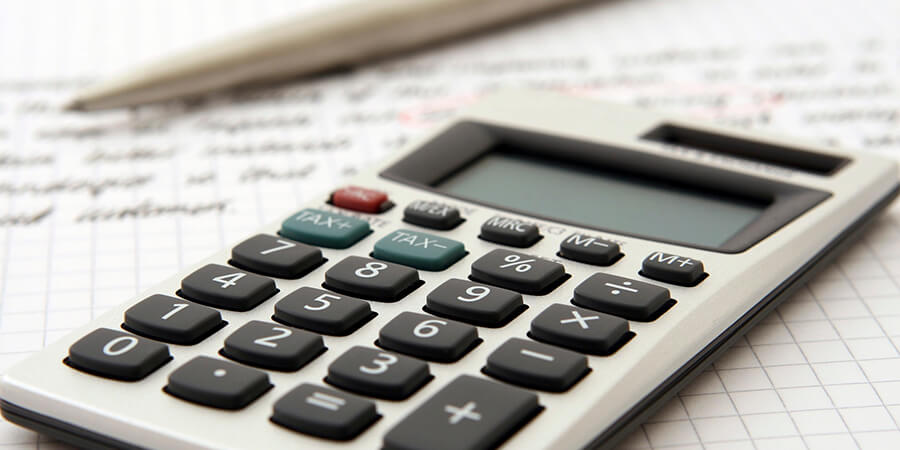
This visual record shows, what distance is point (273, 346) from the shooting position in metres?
0.38

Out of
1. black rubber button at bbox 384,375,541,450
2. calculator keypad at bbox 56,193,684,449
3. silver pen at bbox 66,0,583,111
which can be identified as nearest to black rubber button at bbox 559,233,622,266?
calculator keypad at bbox 56,193,684,449

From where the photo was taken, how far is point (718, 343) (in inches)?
16.2

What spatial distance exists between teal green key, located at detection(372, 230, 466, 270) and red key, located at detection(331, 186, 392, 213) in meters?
0.03

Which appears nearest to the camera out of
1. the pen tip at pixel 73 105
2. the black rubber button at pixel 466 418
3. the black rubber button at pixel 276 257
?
the black rubber button at pixel 466 418

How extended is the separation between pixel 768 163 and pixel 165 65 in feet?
1.23

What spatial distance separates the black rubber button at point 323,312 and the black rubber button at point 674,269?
0.11m

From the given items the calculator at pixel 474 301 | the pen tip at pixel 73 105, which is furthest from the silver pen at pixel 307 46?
the calculator at pixel 474 301

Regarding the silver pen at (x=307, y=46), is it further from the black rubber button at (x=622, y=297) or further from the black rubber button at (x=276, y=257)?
the black rubber button at (x=622, y=297)

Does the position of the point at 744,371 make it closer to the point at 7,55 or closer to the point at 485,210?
the point at 485,210

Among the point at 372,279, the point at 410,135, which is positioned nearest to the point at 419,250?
the point at 372,279

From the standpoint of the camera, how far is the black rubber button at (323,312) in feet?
1.30

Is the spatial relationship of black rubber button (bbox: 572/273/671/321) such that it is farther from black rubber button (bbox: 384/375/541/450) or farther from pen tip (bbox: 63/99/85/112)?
pen tip (bbox: 63/99/85/112)

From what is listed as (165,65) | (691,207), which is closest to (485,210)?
(691,207)

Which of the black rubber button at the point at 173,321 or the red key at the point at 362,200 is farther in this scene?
the red key at the point at 362,200
